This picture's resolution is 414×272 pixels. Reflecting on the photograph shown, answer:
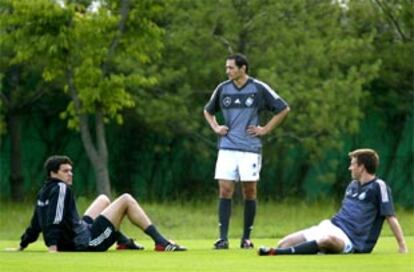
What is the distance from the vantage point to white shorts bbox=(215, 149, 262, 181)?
50.1 feet

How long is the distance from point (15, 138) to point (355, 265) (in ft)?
63.7

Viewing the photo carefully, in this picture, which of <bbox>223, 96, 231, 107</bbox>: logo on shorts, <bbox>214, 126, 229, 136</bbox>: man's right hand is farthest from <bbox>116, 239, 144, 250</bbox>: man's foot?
<bbox>223, 96, 231, 107</bbox>: logo on shorts

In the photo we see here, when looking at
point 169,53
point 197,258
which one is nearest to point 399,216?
point 169,53

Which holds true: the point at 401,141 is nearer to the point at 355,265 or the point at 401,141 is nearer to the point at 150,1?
the point at 150,1

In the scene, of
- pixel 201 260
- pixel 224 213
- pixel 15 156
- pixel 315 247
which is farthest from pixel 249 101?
pixel 15 156

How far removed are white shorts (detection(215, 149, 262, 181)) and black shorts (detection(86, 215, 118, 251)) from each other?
1.71 m

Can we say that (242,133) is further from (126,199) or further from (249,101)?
(126,199)

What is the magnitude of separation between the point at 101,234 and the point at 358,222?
8.51 feet

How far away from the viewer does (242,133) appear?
50.2ft

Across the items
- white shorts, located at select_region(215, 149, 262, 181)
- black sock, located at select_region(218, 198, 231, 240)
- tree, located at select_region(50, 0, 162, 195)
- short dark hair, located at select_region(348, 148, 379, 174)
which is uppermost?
tree, located at select_region(50, 0, 162, 195)

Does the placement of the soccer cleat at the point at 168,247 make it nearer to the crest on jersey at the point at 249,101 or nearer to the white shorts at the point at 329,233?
the white shorts at the point at 329,233

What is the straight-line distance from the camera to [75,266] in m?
11.8

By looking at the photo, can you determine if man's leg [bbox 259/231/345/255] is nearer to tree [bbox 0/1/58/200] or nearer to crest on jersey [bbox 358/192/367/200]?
crest on jersey [bbox 358/192/367/200]

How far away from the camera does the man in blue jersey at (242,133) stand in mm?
15289
